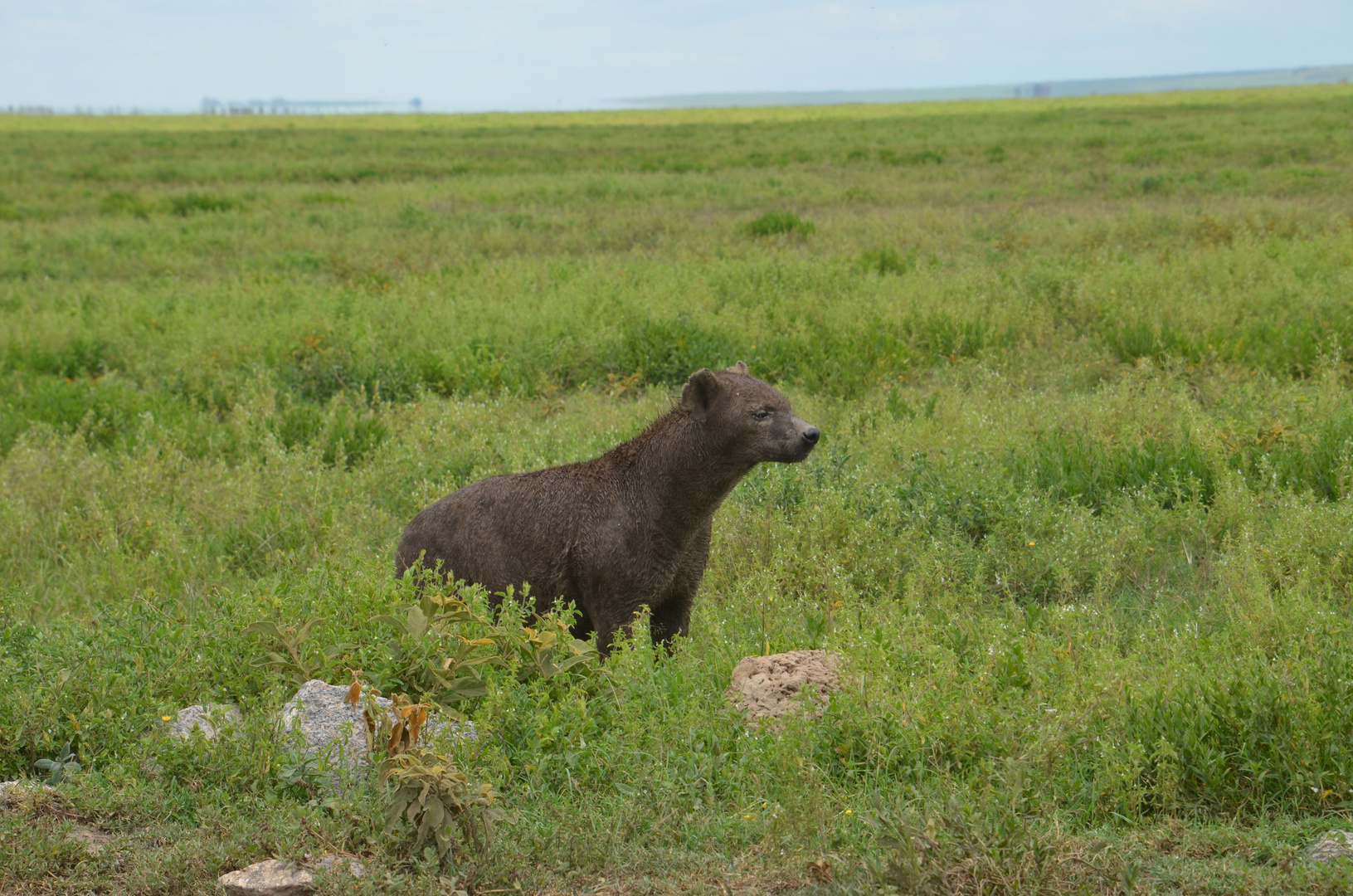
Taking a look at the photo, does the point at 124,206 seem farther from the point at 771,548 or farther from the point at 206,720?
the point at 206,720

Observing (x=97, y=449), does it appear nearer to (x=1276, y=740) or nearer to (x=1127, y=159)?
(x=1276, y=740)

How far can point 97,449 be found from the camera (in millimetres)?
9461

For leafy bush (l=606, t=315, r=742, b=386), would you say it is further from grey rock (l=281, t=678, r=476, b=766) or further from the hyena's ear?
grey rock (l=281, t=678, r=476, b=766)

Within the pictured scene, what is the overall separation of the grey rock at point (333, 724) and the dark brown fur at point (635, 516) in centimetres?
93

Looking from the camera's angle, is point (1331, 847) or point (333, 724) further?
point (333, 724)

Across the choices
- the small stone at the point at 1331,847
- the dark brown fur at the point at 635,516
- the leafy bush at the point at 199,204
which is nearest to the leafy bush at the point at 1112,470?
the dark brown fur at the point at 635,516

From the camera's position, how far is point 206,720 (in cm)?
439

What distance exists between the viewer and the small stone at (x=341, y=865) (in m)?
3.58

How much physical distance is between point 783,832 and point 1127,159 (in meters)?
31.1

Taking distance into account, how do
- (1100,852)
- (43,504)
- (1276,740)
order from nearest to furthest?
(1100,852) → (1276,740) → (43,504)

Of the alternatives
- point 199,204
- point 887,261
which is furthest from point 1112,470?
point 199,204

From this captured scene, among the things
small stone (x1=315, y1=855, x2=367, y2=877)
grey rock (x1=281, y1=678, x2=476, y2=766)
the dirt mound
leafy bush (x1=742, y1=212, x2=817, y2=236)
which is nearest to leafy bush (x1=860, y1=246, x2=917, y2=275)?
leafy bush (x1=742, y1=212, x2=817, y2=236)

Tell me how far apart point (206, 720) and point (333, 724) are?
54cm

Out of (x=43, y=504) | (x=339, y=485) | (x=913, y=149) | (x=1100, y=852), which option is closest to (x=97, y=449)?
(x=43, y=504)
